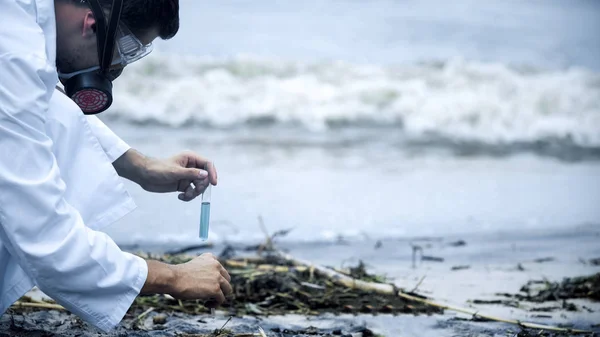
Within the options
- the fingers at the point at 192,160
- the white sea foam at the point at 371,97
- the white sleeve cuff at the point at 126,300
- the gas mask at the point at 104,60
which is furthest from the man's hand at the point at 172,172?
the white sea foam at the point at 371,97

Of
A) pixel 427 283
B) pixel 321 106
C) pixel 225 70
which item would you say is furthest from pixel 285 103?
pixel 427 283

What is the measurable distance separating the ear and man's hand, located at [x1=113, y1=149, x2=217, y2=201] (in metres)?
0.70

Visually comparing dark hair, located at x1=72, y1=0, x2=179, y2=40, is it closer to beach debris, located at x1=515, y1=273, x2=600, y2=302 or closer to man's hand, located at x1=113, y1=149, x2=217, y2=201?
man's hand, located at x1=113, y1=149, x2=217, y2=201

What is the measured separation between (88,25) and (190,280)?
2.47ft

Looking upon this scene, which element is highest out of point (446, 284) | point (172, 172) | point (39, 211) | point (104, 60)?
point (104, 60)

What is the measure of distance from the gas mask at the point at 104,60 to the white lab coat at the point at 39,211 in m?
0.19

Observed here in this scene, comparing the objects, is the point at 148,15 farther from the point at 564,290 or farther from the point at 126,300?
the point at 564,290

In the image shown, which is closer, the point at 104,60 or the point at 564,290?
the point at 104,60

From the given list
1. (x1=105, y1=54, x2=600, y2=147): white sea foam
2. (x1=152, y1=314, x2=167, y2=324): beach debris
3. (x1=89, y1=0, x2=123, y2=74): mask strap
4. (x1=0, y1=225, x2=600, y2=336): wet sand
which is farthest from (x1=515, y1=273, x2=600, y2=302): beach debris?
(x1=105, y1=54, x2=600, y2=147): white sea foam

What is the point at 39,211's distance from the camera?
2.01 m

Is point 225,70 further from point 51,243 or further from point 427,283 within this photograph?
point 51,243

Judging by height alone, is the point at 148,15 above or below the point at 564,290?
above

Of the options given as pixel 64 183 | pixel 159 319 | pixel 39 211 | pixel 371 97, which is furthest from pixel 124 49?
pixel 371 97

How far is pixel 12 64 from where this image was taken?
6.59 feet
